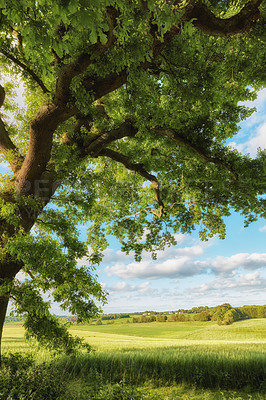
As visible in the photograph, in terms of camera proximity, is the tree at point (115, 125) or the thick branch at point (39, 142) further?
the thick branch at point (39, 142)

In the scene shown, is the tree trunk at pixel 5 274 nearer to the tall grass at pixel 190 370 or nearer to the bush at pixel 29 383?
the bush at pixel 29 383

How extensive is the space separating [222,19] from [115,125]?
6528 millimetres

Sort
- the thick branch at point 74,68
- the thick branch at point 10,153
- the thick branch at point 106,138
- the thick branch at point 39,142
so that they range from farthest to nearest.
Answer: the thick branch at point 106,138 → the thick branch at point 10,153 → the thick branch at point 39,142 → the thick branch at point 74,68

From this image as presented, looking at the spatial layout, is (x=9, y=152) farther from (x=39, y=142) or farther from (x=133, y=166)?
(x=133, y=166)

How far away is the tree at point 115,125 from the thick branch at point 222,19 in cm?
3

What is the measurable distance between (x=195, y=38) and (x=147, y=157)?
6.88 m

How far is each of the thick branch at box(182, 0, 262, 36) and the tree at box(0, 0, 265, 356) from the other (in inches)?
1.0

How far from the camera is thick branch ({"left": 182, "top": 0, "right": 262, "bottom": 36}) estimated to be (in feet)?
19.9

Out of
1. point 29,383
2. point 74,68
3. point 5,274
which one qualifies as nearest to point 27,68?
point 74,68

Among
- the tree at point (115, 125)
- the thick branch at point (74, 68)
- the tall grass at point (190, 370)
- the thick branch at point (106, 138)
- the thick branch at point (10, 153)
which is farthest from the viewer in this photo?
the thick branch at point (106, 138)

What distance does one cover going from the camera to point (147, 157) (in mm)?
13125

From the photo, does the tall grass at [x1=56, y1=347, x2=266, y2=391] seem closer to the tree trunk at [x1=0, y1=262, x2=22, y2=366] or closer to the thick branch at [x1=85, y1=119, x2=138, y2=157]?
the tree trunk at [x1=0, y1=262, x2=22, y2=366]

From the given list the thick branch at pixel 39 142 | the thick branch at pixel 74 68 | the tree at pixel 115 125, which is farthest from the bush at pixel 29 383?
the thick branch at pixel 74 68

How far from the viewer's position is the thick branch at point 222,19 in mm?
6062
